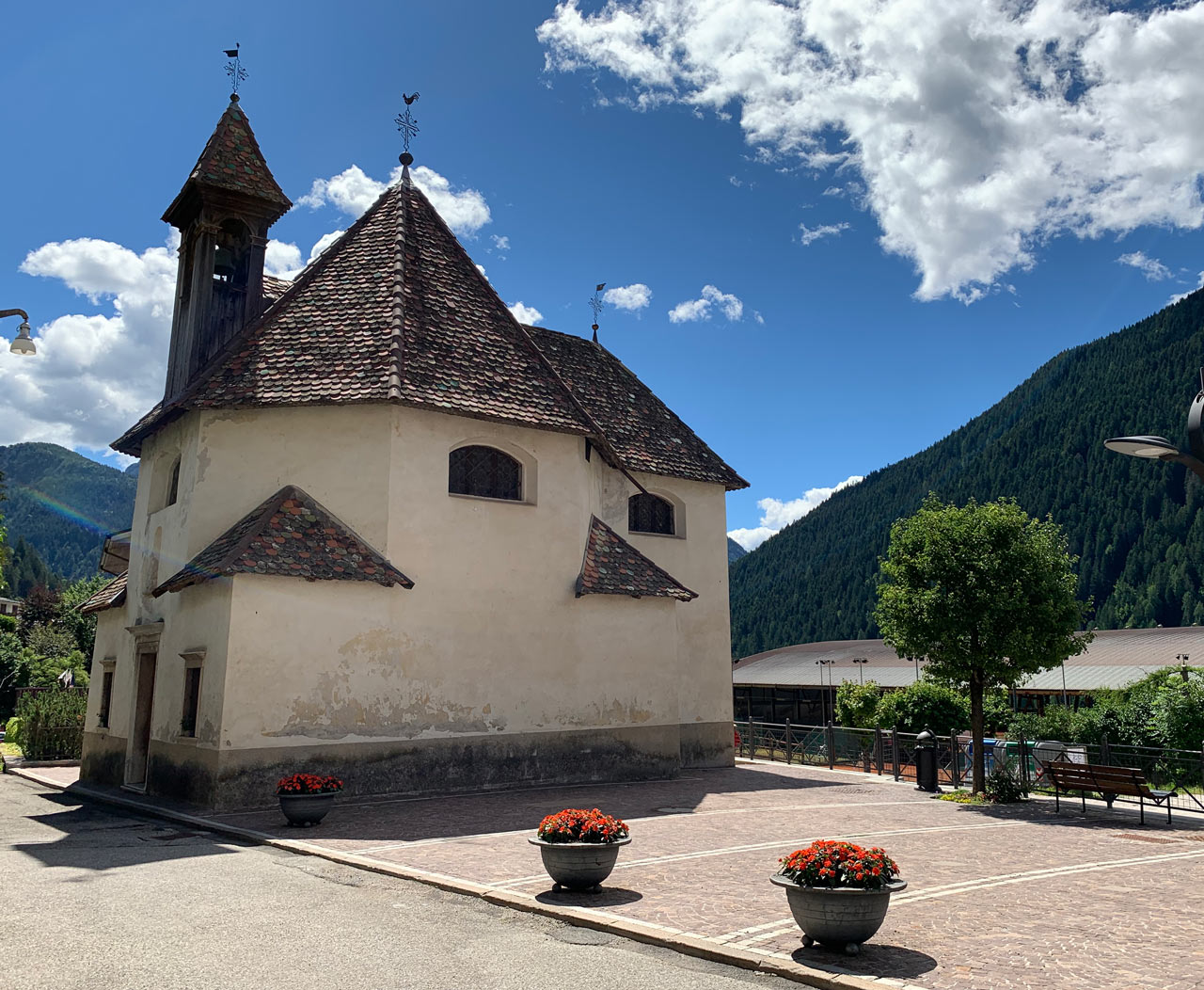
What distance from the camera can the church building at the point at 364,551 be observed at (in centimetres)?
1570

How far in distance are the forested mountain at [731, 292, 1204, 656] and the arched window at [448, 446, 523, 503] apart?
8855cm

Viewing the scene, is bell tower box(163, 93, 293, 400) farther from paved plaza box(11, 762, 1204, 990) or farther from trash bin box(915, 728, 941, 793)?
trash bin box(915, 728, 941, 793)

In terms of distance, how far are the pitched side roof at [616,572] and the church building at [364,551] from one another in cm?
6

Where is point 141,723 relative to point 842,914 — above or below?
above

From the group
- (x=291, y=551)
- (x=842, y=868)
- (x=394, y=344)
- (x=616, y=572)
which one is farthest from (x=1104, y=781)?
(x=394, y=344)

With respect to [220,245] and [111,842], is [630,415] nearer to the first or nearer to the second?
[220,245]

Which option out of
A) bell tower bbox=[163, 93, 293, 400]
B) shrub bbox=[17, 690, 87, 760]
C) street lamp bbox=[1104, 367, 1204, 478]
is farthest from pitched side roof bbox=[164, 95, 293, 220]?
street lamp bbox=[1104, 367, 1204, 478]

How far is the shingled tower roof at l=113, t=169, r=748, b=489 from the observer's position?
17.4 m

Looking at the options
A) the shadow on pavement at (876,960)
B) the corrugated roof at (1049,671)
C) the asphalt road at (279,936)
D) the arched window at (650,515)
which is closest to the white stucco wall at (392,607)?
the arched window at (650,515)

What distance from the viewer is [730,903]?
848 centimetres

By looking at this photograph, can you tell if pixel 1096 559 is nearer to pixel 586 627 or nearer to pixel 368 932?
pixel 586 627

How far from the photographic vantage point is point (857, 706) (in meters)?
34.6

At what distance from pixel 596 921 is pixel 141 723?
1505 centimetres

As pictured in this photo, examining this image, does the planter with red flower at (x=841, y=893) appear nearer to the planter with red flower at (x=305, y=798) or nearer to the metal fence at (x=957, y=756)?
the planter with red flower at (x=305, y=798)
